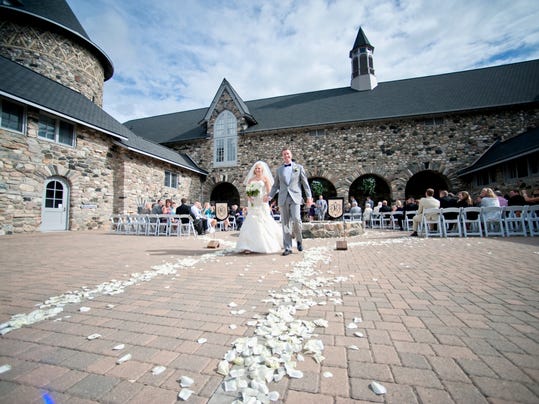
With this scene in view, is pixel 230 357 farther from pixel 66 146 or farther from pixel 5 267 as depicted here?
pixel 66 146

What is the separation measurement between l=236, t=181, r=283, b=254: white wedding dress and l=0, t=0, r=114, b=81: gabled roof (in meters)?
18.3

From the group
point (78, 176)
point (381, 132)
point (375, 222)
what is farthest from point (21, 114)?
point (381, 132)

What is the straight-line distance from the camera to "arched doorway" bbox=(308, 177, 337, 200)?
52.5 ft

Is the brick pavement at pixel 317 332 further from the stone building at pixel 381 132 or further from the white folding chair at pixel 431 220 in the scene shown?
the stone building at pixel 381 132

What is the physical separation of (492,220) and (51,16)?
24.6m

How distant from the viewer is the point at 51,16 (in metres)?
14.7

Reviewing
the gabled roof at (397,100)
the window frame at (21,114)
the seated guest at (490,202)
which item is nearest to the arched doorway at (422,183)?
the gabled roof at (397,100)

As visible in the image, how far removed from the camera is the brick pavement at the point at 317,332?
1050 millimetres

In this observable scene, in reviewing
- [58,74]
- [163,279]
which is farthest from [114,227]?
[58,74]

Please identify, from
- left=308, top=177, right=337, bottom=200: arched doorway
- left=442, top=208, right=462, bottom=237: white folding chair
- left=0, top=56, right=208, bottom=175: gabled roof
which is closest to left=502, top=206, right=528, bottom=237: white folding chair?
left=442, top=208, right=462, bottom=237: white folding chair

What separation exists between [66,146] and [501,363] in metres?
13.8

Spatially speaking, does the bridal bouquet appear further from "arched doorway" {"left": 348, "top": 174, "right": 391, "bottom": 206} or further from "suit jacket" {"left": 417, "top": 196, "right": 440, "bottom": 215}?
"arched doorway" {"left": 348, "top": 174, "right": 391, "bottom": 206}

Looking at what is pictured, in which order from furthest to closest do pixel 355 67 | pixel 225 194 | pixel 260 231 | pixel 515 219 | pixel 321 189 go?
1. pixel 225 194
2. pixel 355 67
3. pixel 321 189
4. pixel 515 219
5. pixel 260 231

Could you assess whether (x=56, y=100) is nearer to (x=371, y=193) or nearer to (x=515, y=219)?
(x=515, y=219)
